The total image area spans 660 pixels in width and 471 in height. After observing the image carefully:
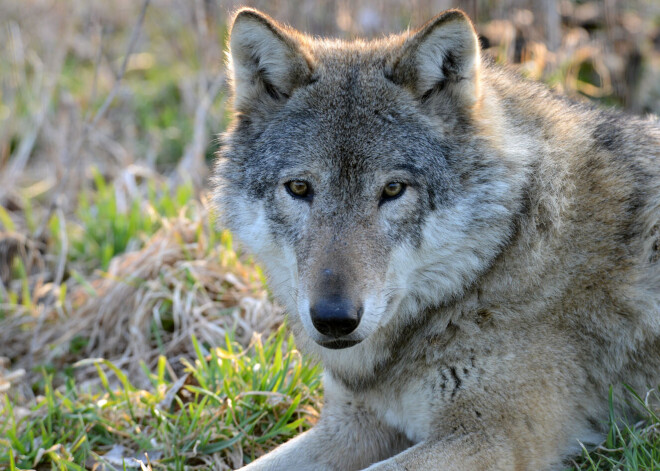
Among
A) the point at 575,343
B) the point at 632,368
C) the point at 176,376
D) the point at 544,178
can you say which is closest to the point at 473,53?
the point at 544,178

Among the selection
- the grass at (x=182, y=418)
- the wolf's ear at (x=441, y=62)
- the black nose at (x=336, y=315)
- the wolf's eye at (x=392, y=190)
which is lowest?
the grass at (x=182, y=418)

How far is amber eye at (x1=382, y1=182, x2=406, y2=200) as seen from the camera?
10.2 feet

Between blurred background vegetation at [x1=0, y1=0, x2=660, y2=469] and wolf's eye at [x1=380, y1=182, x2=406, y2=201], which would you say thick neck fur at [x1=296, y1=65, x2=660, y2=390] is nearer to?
wolf's eye at [x1=380, y1=182, x2=406, y2=201]

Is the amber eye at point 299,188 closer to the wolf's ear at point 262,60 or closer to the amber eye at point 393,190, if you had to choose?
the amber eye at point 393,190

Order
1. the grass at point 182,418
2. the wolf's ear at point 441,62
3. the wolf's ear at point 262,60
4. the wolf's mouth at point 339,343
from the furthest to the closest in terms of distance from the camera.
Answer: the grass at point 182,418, the wolf's ear at point 262,60, the wolf's ear at point 441,62, the wolf's mouth at point 339,343

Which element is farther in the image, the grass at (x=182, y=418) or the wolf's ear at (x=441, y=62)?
Answer: the grass at (x=182, y=418)

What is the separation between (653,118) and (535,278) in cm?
150

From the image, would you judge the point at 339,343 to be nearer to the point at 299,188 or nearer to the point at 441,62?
the point at 299,188

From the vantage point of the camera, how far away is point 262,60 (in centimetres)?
345

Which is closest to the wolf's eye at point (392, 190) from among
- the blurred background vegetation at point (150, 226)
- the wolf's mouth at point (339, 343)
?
the wolf's mouth at point (339, 343)

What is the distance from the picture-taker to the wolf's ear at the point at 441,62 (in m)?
3.14

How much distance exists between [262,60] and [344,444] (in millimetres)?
1926

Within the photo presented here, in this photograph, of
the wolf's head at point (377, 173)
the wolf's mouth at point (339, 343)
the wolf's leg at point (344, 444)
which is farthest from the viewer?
the wolf's leg at point (344, 444)

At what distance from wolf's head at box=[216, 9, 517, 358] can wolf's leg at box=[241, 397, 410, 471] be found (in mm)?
636
